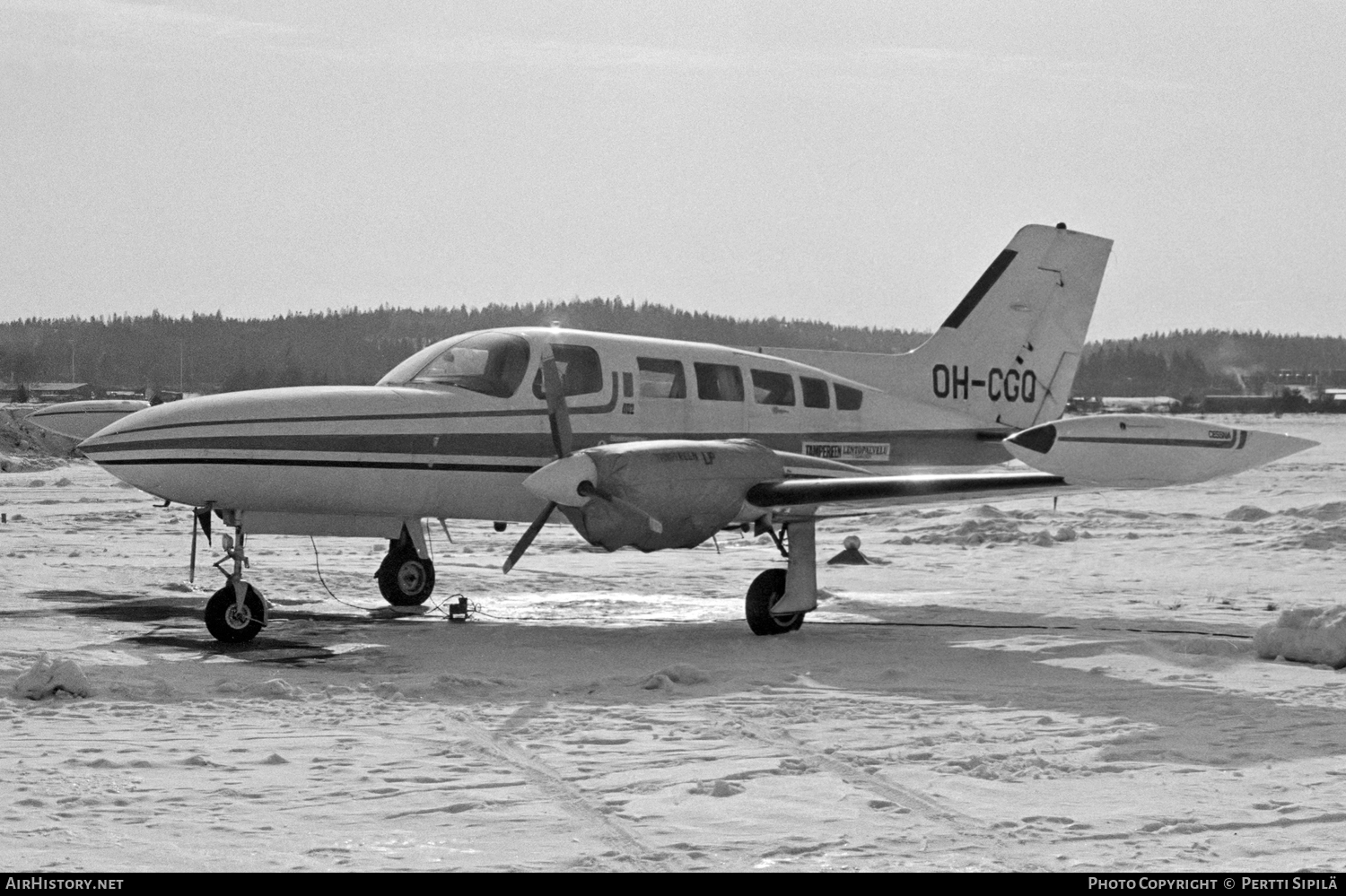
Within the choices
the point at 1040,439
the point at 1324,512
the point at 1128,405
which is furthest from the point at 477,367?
the point at 1128,405

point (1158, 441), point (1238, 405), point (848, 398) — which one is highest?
point (1238, 405)

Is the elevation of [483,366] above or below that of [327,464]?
above

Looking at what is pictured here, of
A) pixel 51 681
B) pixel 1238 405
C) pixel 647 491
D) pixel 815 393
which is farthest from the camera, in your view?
pixel 1238 405

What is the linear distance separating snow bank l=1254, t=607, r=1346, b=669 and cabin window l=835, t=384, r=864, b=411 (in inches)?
216

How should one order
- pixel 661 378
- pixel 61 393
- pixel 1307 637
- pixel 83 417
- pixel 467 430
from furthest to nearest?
1. pixel 61 393
2. pixel 83 417
3. pixel 661 378
4. pixel 467 430
5. pixel 1307 637

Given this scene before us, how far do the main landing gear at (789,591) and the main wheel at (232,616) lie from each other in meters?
4.20

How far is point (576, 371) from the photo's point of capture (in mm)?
14398

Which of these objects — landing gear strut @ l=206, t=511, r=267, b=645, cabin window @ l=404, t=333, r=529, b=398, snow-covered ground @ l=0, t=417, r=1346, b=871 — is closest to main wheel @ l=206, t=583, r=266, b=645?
landing gear strut @ l=206, t=511, r=267, b=645

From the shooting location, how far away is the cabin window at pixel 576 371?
14.3 m

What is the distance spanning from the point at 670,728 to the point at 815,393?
7.62 metres

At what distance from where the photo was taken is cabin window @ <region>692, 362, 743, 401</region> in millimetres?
15195

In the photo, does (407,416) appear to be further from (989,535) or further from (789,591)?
(989,535)

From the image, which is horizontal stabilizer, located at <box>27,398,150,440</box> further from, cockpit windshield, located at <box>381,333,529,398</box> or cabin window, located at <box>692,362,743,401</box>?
cabin window, located at <box>692,362,743,401</box>

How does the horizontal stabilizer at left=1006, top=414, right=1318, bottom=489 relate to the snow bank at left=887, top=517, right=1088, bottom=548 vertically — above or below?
above
